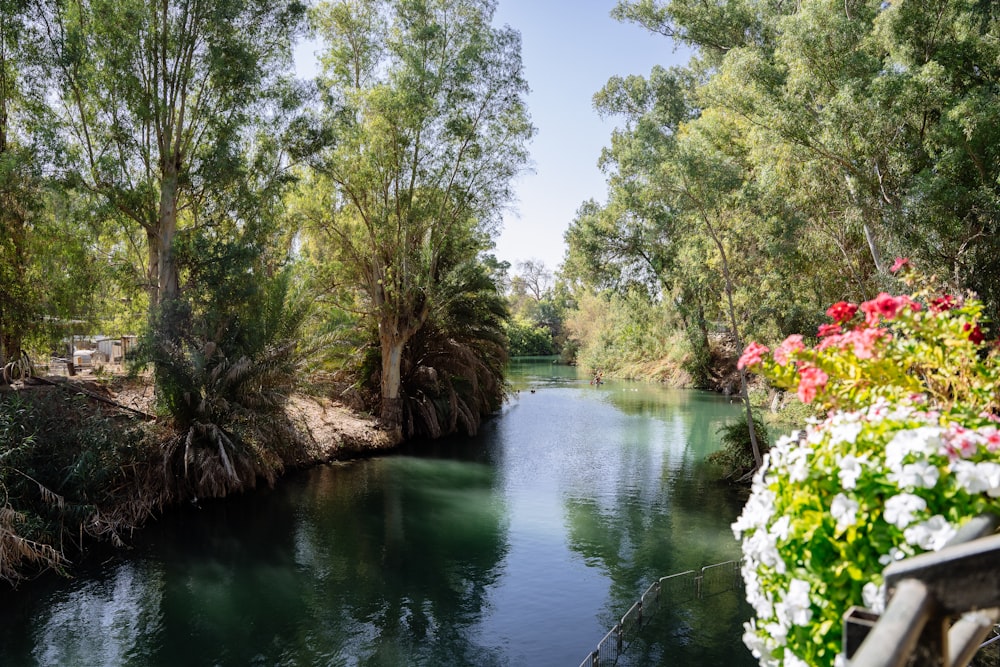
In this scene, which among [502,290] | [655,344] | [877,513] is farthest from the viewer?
[655,344]

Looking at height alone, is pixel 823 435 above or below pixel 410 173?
below

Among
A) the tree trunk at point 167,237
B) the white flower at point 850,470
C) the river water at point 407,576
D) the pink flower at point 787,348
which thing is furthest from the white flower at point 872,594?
the tree trunk at point 167,237

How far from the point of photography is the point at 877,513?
199cm

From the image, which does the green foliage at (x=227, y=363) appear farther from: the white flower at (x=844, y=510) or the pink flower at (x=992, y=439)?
the pink flower at (x=992, y=439)

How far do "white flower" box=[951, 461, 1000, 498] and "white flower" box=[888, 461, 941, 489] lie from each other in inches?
2.4

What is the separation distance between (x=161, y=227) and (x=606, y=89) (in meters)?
19.3

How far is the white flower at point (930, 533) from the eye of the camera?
6.01 feet

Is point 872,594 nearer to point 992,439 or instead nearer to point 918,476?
point 918,476

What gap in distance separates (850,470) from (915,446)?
18 centimetres

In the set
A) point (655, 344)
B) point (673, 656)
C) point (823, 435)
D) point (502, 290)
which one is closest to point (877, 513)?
point (823, 435)

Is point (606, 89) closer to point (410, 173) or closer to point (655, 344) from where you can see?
point (410, 173)

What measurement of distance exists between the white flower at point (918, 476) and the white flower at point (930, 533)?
3.6 inches

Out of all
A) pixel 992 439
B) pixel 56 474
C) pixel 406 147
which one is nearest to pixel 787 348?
pixel 992 439

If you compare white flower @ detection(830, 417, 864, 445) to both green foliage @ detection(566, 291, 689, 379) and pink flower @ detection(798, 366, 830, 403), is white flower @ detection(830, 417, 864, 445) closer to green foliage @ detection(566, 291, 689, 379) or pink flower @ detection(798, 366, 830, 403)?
pink flower @ detection(798, 366, 830, 403)
